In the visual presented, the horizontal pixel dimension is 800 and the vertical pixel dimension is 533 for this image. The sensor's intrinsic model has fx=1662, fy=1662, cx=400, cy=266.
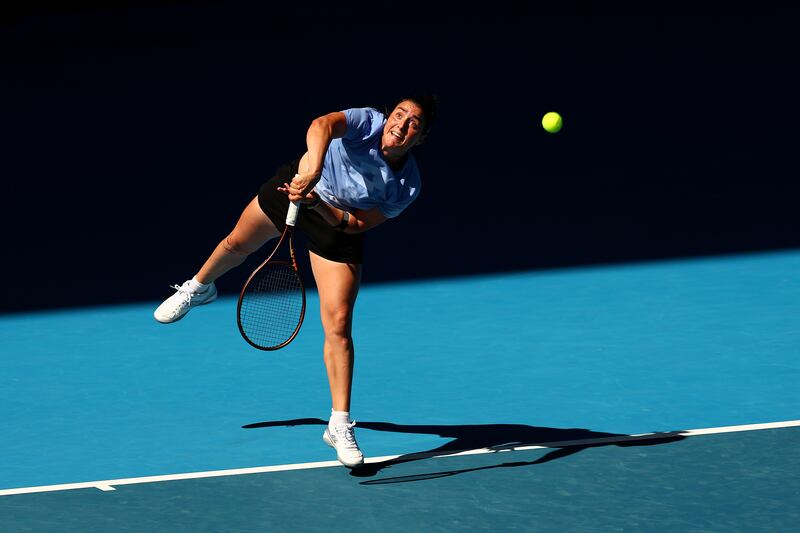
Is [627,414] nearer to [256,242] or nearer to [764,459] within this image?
[764,459]

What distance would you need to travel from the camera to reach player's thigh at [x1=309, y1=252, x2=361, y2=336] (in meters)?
7.35

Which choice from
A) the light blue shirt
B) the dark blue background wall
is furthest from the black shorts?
the dark blue background wall

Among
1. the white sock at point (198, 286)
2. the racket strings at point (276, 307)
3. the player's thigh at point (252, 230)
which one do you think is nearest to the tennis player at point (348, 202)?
the player's thigh at point (252, 230)

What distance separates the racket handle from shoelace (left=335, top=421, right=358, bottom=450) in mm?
922

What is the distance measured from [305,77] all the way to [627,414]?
7.11m

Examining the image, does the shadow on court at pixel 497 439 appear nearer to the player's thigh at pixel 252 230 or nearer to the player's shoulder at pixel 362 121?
the player's thigh at pixel 252 230

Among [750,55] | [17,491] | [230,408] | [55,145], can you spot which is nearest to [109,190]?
[55,145]

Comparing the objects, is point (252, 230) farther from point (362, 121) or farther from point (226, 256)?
point (362, 121)

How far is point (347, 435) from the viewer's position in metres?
7.30

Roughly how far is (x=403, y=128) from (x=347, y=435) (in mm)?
1370

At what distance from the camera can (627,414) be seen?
26.7 ft

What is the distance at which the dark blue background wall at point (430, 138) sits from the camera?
36.6 ft

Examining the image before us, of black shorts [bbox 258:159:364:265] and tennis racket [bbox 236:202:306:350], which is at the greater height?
black shorts [bbox 258:159:364:265]

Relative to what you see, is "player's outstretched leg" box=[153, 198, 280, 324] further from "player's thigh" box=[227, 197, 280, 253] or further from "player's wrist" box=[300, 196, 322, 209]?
→ "player's wrist" box=[300, 196, 322, 209]
